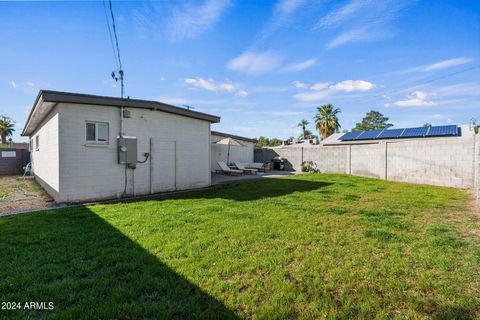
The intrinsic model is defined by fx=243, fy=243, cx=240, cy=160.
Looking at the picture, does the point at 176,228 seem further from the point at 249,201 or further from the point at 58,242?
the point at 249,201

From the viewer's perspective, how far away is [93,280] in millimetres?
2734

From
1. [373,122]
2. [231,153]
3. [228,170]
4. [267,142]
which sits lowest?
[228,170]

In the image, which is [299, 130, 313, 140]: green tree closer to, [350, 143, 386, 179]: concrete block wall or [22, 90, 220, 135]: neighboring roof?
[350, 143, 386, 179]: concrete block wall

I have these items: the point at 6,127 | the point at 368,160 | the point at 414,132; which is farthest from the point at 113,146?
the point at 6,127

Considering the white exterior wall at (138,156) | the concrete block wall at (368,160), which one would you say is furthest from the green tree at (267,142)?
the white exterior wall at (138,156)

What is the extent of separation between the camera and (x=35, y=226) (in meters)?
4.75

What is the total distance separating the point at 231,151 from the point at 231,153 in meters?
0.17

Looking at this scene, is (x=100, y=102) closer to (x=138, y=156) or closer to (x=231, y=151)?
(x=138, y=156)

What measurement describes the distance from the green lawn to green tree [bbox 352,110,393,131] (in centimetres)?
5675

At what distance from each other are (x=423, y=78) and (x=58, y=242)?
24180mm

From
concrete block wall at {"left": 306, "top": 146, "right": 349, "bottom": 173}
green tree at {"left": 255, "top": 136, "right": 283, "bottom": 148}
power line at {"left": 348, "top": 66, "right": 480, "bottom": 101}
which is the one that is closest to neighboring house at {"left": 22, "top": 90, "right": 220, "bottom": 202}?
concrete block wall at {"left": 306, "top": 146, "right": 349, "bottom": 173}

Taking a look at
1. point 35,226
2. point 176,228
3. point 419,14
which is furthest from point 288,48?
point 35,226

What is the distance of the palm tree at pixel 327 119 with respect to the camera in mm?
34281

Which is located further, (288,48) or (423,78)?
(423,78)
